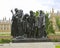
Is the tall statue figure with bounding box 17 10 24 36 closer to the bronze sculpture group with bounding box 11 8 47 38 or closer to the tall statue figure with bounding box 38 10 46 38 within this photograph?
the bronze sculpture group with bounding box 11 8 47 38

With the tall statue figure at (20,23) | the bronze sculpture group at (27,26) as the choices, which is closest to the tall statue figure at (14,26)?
the bronze sculpture group at (27,26)

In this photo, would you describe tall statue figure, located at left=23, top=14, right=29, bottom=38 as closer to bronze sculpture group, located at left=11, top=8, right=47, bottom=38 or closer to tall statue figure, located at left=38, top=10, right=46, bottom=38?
bronze sculpture group, located at left=11, top=8, right=47, bottom=38

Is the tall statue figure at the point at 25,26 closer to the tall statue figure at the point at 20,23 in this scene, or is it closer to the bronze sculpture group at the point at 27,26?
the bronze sculpture group at the point at 27,26

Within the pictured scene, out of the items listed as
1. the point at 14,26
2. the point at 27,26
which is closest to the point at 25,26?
the point at 27,26

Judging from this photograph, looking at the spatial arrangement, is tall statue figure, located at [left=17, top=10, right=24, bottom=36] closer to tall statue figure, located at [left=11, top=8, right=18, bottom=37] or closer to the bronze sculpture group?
the bronze sculpture group

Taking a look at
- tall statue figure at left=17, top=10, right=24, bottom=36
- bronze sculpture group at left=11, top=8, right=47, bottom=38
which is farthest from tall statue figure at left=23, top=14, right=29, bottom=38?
tall statue figure at left=17, top=10, right=24, bottom=36

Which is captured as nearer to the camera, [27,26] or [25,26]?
[25,26]

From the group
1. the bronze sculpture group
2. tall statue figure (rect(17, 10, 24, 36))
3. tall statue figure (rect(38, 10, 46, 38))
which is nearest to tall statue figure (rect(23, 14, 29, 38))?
the bronze sculpture group

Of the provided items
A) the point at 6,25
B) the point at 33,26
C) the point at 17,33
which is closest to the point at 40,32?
the point at 33,26

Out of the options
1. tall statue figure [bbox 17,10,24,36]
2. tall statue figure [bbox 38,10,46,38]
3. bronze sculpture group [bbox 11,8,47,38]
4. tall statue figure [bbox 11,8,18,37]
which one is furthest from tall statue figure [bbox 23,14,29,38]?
tall statue figure [bbox 38,10,46,38]

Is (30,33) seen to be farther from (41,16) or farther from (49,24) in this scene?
(49,24)

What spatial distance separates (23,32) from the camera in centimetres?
1911

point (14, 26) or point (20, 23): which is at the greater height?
point (20, 23)

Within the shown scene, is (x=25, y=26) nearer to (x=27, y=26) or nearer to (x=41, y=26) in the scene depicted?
(x=27, y=26)
